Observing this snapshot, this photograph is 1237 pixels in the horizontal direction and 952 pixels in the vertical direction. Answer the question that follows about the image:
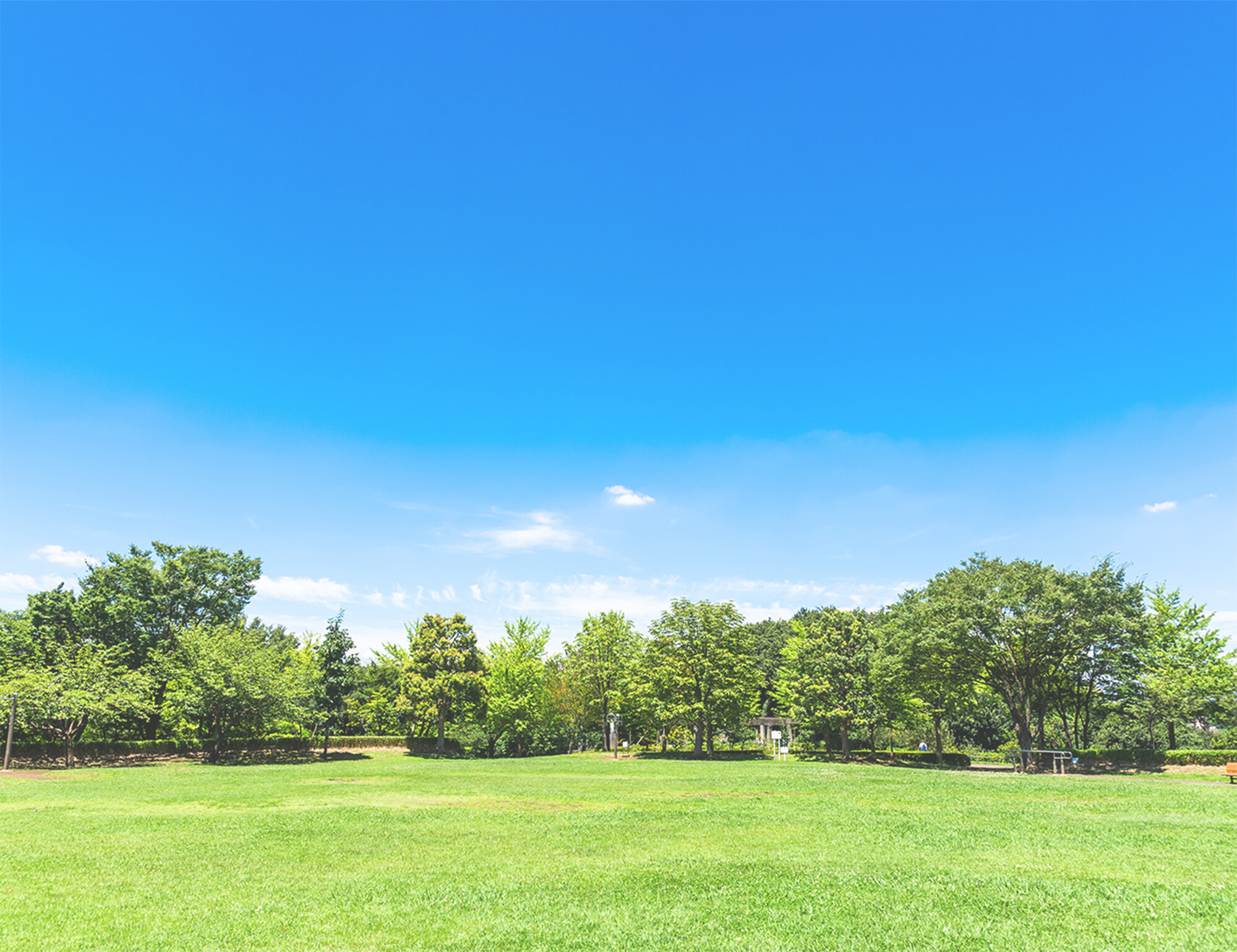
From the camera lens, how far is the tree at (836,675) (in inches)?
1805

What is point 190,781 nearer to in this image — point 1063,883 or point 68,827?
point 68,827

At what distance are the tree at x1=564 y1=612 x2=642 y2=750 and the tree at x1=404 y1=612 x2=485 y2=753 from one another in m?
8.40

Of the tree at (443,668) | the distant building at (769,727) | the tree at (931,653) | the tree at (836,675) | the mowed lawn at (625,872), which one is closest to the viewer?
the mowed lawn at (625,872)

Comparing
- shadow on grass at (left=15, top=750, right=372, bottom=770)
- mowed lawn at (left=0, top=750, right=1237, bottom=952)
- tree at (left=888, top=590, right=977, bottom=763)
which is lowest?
shadow on grass at (left=15, top=750, right=372, bottom=770)

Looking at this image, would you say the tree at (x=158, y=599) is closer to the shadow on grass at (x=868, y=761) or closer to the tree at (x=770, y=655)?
the shadow on grass at (x=868, y=761)

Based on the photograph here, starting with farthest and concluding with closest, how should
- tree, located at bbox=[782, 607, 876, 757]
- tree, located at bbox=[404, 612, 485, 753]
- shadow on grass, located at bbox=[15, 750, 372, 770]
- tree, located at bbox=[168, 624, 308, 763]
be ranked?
tree, located at bbox=[404, 612, 485, 753]
tree, located at bbox=[782, 607, 876, 757]
tree, located at bbox=[168, 624, 308, 763]
shadow on grass, located at bbox=[15, 750, 372, 770]

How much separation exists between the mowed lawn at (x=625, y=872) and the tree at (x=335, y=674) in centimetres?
2418

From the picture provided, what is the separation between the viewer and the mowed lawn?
8500mm

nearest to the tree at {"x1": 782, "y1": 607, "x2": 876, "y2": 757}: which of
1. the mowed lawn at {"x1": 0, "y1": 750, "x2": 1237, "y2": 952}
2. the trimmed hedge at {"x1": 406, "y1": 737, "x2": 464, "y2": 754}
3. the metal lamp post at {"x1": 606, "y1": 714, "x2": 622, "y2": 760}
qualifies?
the metal lamp post at {"x1": 606, "y1": 714, "x2": 622, "y2": 760}

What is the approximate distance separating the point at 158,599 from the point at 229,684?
1267 cm

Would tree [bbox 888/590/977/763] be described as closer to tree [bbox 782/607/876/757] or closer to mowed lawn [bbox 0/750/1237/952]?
tree [bbox 782/607/876/757]

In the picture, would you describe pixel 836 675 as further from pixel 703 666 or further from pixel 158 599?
pixel 158 599

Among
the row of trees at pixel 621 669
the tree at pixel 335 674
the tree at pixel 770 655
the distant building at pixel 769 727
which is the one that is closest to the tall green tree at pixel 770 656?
the tree at pixel 770 655

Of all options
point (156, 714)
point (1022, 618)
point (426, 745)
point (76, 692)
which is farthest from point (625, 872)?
point (156, 714)
